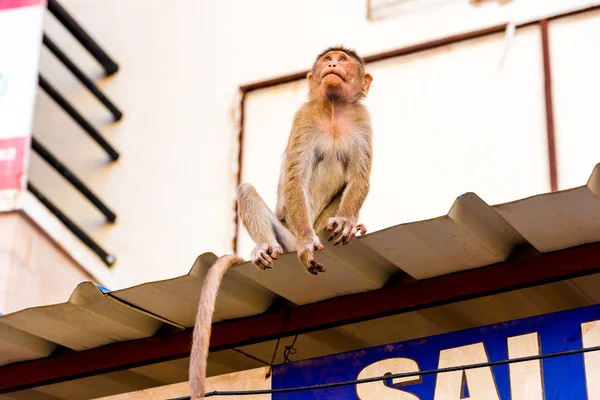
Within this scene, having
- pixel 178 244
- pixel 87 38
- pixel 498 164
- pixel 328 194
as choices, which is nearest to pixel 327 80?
pixel 328 194

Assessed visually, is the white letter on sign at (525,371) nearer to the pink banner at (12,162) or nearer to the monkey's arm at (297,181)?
the monkey's arm at (297,181)

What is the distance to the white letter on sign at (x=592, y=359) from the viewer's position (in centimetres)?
661

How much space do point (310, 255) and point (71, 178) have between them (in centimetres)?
454

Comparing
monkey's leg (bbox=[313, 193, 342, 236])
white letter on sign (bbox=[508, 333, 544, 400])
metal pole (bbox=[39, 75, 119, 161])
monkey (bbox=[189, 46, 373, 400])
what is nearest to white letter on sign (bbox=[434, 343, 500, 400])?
white letter on sign (bbox=[508, 333, 544, 400])

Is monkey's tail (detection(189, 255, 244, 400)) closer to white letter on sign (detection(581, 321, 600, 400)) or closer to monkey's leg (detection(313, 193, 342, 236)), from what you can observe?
monkey's leg (detection(313, 193, 342, 236))

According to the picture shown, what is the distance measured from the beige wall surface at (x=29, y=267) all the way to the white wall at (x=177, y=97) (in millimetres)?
619

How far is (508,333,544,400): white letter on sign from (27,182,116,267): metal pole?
4763 mm

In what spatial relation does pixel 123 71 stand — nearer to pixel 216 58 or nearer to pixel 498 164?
pixel 216 58

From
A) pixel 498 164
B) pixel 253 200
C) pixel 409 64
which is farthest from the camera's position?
pixel 409 64

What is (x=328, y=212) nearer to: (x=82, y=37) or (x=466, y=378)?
(x=466, y=378)

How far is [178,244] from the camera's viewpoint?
35.3 ft

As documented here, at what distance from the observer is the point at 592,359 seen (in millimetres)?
6688

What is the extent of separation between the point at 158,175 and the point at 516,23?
315 cm

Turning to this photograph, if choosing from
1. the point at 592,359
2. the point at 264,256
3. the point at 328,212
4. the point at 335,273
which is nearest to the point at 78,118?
the point at 328,212
